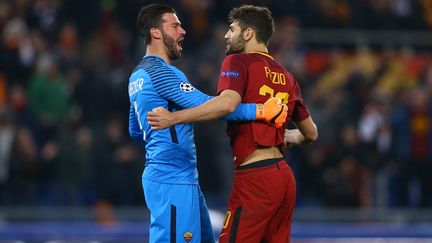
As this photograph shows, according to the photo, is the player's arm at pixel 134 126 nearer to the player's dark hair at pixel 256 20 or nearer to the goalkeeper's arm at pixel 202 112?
the goalkeeper's arm at pixel 202 112

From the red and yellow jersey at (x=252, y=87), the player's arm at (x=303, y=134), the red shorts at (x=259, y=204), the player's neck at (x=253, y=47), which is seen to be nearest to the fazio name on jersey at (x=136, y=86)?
the red and yellow jersey at (x=252, y=87)

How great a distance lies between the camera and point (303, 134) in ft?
27.3

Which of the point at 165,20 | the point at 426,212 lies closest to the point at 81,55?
the point at 426,212

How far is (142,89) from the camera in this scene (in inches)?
308

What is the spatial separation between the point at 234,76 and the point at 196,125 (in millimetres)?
6853

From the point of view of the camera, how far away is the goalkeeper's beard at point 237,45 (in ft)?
25.7

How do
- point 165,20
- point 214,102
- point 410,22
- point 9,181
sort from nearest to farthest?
1. point 214,102
2. point 165,20
3. point 9,181
4. point 410,22

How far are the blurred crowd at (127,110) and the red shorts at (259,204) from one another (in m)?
6.61

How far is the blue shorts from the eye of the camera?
770 centimetres

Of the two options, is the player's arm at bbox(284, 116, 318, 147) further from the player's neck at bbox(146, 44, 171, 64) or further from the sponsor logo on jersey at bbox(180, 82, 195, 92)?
the player's neck at bbox(146, 44, 171, 64)

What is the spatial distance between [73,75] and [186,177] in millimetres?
7771

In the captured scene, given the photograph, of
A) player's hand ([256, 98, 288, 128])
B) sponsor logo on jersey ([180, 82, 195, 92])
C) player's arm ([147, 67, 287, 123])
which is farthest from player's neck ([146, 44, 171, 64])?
player's hand ([256, 98, 288, 128])

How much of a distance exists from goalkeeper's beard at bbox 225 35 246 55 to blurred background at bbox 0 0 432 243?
4668 millimetres

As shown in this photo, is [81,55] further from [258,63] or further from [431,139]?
[258,63]
